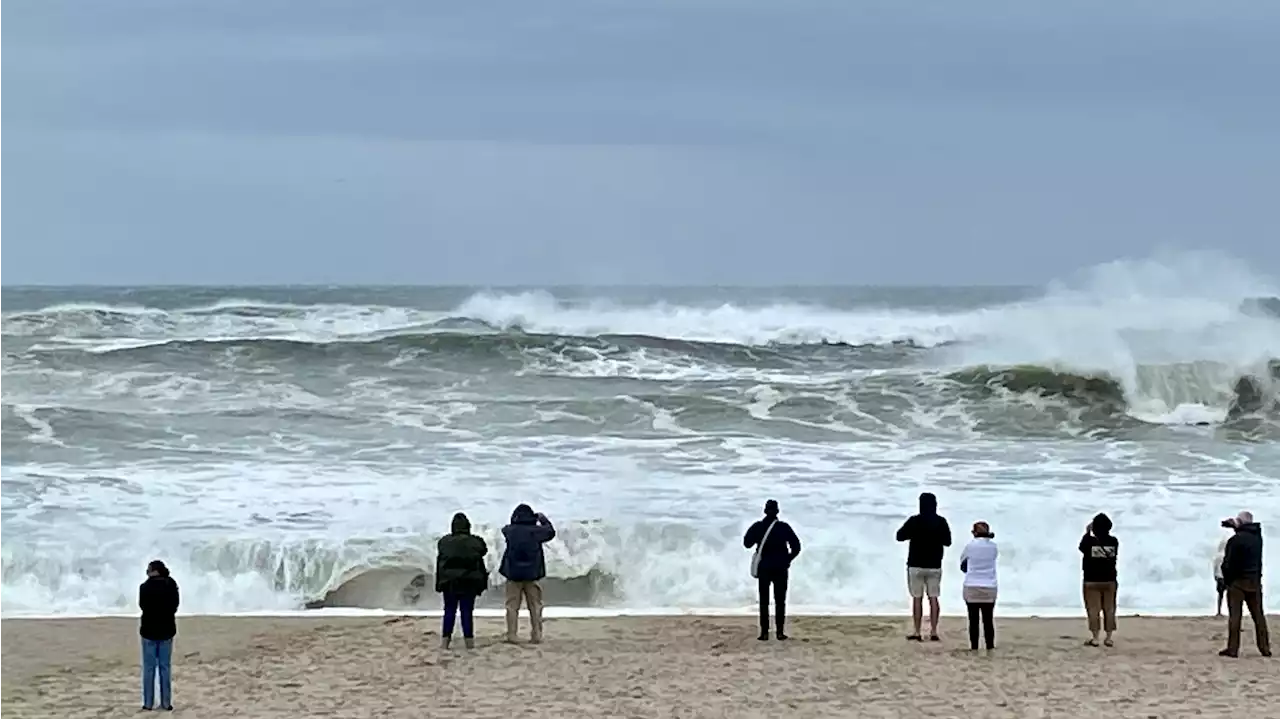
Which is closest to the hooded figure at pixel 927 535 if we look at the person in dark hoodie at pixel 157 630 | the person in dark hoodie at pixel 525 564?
the person in dark hoodie at pixel 525 564

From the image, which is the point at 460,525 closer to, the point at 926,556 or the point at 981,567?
the point at 926,556

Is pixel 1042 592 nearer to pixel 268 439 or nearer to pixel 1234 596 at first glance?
pixel 1234 596

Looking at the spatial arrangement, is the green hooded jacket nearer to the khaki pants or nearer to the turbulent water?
the khaki pants

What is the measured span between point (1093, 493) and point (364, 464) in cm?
1031

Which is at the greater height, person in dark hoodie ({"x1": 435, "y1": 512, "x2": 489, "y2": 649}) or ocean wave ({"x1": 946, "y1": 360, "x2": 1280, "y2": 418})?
ocean wave ({"x1": 946, "y1": 360, "x2": 1280, "y2": 418})

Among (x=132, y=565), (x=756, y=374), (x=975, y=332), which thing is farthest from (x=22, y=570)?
(x=975, y=332)

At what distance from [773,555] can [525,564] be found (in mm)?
2189

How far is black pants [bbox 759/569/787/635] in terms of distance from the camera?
1292 cm

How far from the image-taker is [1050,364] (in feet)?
110

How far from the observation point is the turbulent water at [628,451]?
1580 centimetres

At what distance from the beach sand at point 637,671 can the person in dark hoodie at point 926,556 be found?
0.34m

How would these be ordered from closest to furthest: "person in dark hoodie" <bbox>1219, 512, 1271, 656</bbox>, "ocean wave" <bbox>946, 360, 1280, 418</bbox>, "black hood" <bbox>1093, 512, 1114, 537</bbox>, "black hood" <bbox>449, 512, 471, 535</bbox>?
"person in dark hoodie" <bbox>1219, 512, 1271, 656</bbox> < "black hood" <bbox>449, 512, 471, 535</bbox> < "black hood" <bbox>1093, 512, 1114, 537</bbox> < "ocean wave" <bbox>946, 360, 1280, 418</bbox>

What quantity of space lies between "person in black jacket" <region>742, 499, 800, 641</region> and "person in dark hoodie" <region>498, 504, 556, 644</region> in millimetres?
1830

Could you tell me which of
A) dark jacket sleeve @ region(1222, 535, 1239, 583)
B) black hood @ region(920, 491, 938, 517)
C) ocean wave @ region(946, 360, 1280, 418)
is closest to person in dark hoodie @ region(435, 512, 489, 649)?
black hood @ region(920, 491, 938, 517)
